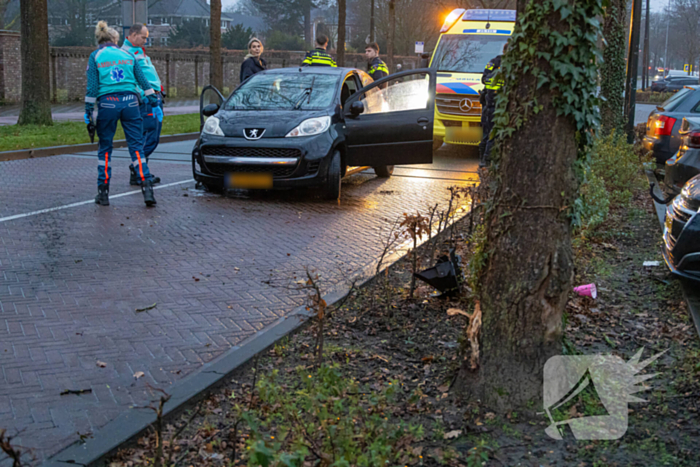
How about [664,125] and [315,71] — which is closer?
[315,71]

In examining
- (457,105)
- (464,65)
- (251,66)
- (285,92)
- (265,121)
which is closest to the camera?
(265,121)

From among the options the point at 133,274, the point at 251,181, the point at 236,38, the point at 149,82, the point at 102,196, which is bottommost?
the point at 133,274

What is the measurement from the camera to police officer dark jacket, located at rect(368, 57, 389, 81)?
44.7 feet

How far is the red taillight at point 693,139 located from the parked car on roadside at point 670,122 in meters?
3.55

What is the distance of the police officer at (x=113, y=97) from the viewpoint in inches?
324

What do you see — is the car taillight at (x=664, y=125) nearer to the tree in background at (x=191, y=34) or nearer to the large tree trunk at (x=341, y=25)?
the large tree trunk at (x=341, y=25)

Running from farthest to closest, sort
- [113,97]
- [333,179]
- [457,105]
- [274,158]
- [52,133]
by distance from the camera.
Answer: [52,133]
[457,105]
[333,179]
[274,158]
[113,97]

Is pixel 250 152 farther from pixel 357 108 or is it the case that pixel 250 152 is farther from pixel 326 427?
pixel 326 427

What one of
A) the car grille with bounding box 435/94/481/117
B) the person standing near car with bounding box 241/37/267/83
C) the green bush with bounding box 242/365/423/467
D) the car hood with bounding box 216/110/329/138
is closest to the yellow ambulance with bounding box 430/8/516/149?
the car grille with bounding box 435/94/481/117

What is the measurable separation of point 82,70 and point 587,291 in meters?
27.8

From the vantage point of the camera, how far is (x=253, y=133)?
9.18m

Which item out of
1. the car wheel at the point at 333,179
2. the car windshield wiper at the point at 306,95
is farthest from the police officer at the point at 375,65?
the car wheel at the point at 333,179

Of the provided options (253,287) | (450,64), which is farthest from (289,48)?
(253,287)

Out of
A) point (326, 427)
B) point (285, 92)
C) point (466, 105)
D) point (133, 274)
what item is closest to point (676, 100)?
point (466, 105)
